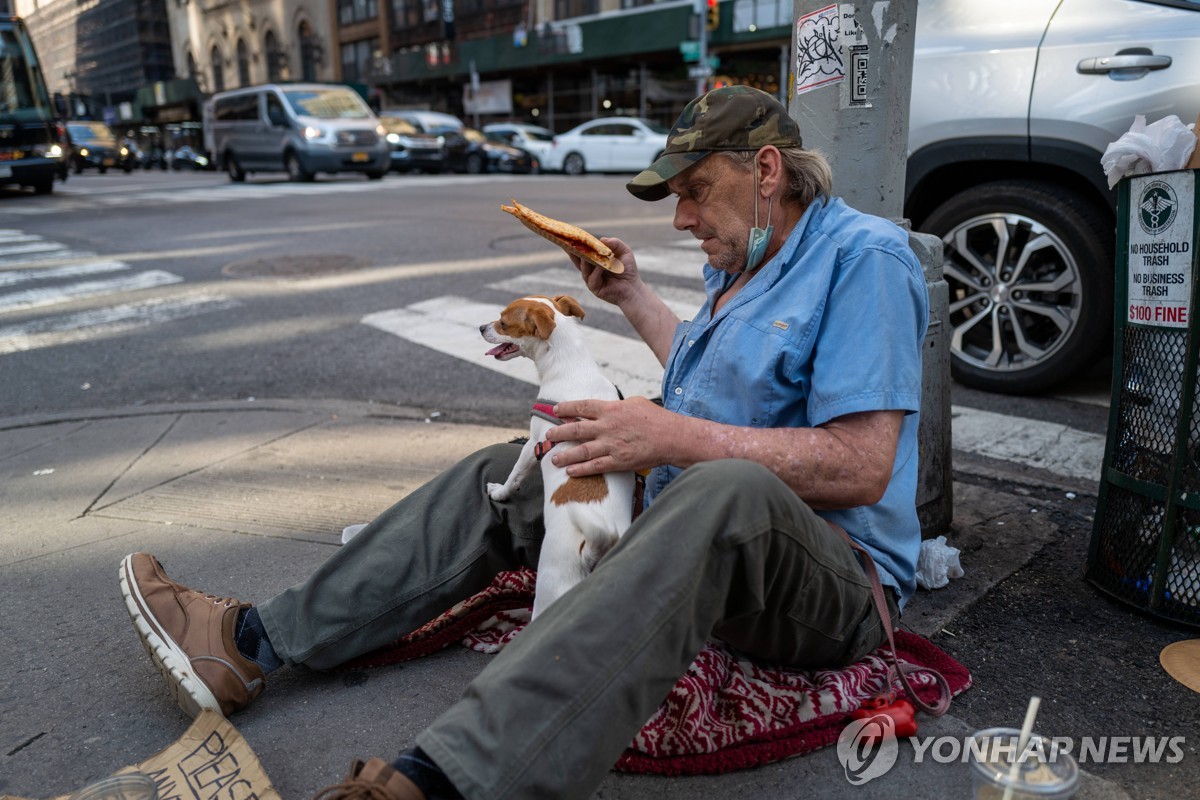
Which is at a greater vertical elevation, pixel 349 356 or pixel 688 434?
pixel 688 434

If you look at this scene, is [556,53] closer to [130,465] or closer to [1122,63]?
[1122,63]

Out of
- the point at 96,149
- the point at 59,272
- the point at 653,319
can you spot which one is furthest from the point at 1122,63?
the point at 96,149

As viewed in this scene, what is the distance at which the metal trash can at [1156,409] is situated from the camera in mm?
2379

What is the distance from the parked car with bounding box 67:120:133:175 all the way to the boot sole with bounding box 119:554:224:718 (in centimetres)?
4232

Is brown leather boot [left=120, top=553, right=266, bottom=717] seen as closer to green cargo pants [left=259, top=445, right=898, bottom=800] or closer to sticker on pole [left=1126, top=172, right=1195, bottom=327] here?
green cargo pants [left=259, top=445, right=898, bottom=800]

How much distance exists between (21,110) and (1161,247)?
20.5m

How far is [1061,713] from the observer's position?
2.20m

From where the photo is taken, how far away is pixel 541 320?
233cm

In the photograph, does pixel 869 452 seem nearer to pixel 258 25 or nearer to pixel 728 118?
pixel 728 118

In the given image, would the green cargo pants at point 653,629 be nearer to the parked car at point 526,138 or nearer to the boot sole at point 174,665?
the boot sole at point 174,665

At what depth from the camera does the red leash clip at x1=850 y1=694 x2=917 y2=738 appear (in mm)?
2041

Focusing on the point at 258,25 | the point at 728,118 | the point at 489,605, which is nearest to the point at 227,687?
the point at 489,605

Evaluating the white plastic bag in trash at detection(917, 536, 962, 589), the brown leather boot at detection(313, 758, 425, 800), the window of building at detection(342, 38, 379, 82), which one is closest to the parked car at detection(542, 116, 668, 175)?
the white plastic bag in trash at detection(917, 536, 962, 589)

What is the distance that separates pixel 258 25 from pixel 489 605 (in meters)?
62.7
